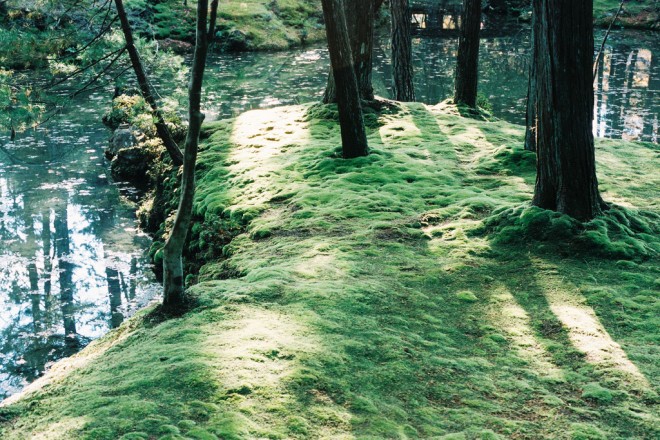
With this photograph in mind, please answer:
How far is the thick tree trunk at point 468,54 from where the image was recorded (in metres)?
18.0

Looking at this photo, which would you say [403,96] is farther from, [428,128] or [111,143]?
[111,143]

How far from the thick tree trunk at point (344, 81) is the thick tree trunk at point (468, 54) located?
6.22m

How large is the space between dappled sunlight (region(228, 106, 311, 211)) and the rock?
175 inches

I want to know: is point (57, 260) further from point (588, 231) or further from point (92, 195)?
point (588, 231)

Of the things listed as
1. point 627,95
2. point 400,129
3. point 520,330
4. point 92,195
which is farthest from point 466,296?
point 627,95

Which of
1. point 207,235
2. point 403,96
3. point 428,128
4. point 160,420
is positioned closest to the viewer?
point 160,420

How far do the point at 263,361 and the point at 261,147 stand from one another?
415 inches

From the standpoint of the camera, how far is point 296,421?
498 centimetres

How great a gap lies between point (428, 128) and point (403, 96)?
471 centimetres

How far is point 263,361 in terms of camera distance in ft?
19.3

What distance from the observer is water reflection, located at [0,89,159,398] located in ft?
35.6

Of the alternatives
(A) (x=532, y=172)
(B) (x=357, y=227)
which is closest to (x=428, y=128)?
(A) (x=532, y=172)

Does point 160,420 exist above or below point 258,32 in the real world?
below

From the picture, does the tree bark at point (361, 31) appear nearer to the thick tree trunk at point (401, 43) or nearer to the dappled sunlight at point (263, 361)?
the thick tree trunk at point (401, 43)
